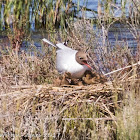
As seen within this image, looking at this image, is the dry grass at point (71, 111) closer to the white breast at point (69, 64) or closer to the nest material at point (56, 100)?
the nest material at point (56, 100)

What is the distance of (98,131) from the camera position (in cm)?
378

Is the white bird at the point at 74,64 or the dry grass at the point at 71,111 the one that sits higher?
the white bird at the point at 74,64

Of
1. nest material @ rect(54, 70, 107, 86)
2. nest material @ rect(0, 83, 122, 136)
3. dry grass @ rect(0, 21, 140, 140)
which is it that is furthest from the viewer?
nest material @ rect(54, 70, 107, 86)

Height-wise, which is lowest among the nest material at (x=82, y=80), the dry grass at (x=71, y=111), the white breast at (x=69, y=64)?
the dry grass at (x=71, y=111)

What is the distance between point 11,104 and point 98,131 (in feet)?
2.72

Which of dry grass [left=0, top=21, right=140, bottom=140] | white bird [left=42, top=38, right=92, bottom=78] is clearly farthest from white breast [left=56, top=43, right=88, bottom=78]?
dry grass [left=0, top=21, right=140, bottom=140]

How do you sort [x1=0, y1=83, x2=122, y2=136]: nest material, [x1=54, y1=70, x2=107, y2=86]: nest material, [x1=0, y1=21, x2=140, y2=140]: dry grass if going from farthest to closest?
[x1=54, y1=70, x2=107, y2=86]: nest material, [x1=0, y1=83, x2=122, y2=136]: nest material, [x1=0, y1=21, x2=140, y2=140]: dry grass

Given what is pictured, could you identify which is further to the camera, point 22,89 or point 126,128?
point 22,89

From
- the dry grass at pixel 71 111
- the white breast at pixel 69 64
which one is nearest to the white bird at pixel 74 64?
the white breast at pixel 69 64

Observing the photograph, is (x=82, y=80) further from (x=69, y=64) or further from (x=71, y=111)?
(x=71, y=111)

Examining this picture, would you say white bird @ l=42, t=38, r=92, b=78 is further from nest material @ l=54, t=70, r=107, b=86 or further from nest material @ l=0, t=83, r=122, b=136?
nest material @ l=0, t=83, r=122, b=136

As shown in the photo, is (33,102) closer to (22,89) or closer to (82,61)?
(22,89)

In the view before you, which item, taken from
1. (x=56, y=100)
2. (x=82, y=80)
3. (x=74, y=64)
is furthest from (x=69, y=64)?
(x=56, y=100)

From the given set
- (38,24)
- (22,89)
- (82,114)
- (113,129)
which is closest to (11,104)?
(22,89)
